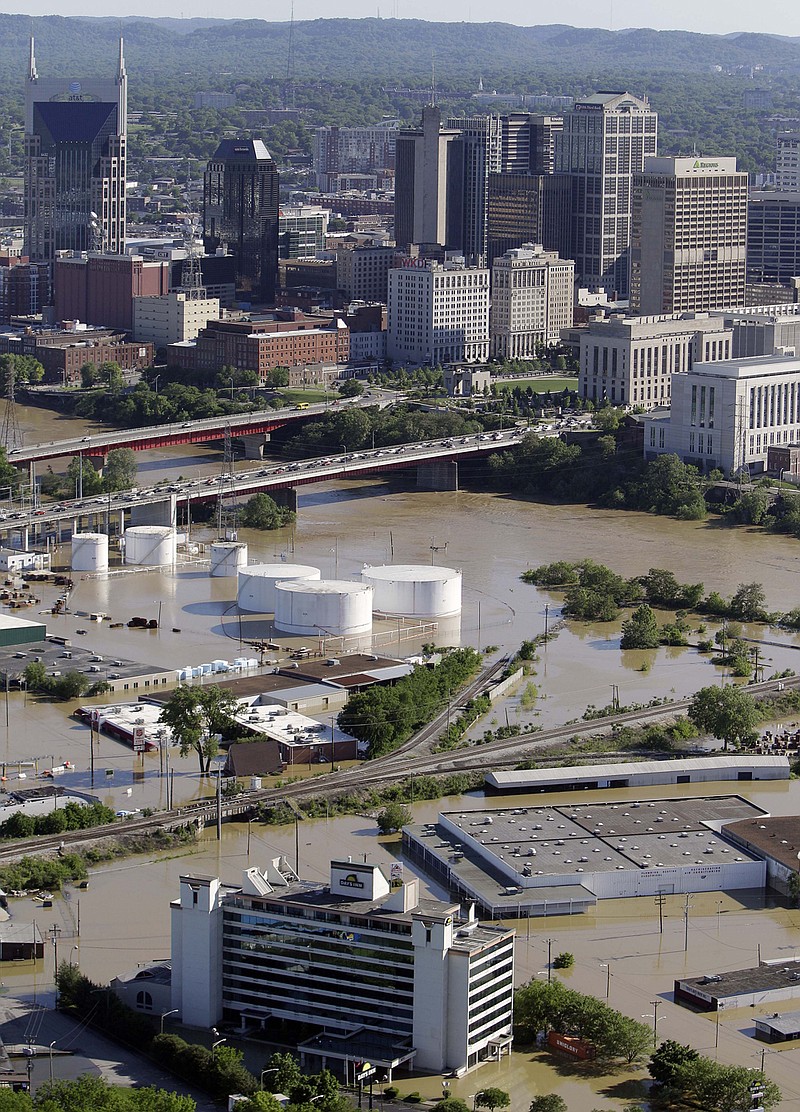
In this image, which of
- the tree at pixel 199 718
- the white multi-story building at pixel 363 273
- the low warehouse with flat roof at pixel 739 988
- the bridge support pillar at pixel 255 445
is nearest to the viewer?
the low warehouse with flat roof at pixel 739 988

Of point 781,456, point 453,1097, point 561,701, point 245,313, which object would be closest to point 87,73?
point 245,313

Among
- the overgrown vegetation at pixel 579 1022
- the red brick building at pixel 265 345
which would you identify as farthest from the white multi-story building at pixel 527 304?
the overgrown vegetation at pixel 579 1022

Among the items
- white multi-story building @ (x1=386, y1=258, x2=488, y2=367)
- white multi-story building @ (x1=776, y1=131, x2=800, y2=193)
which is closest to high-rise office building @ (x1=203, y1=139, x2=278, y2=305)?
white multi-story building @ (x1=386, y1=258, x2=488, y2=367)

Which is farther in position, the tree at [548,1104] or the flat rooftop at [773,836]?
the flat rooftop at [773,836]

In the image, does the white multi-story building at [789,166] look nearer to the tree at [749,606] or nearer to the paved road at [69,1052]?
the tree at [749,606]

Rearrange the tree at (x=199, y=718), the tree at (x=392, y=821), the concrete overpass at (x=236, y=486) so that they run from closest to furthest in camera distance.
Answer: the tree at (x=392, y=821)
the tree at (x=199, y=718)
the concrete overpass at (x=236, y=486)

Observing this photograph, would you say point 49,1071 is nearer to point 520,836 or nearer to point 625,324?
point 520,836
